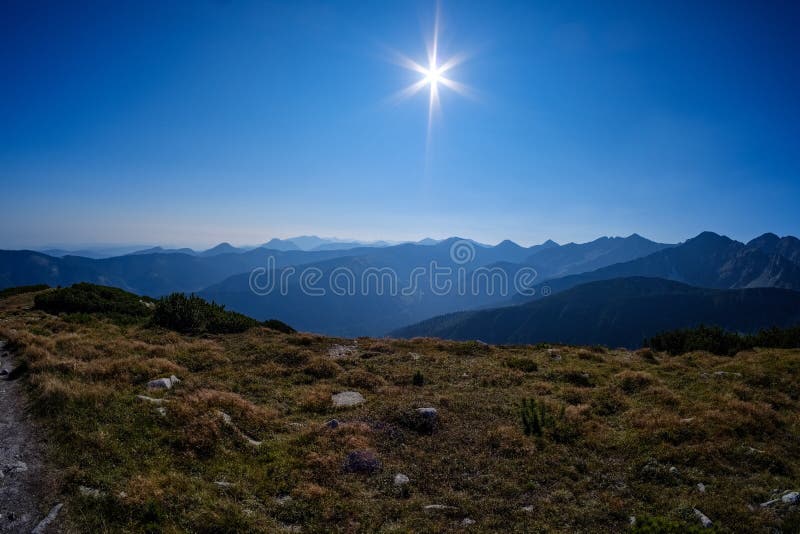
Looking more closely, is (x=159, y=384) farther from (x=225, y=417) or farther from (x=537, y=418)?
(x=537, y=418)

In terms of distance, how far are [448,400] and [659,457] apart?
7242 mm

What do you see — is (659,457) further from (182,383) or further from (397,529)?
(182,383)

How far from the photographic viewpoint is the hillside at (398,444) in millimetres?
8242

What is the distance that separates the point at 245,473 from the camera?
966 centimetres

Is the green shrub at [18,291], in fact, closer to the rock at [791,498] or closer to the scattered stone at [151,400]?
the scattered stone at [151,400]

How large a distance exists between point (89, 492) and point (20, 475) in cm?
180

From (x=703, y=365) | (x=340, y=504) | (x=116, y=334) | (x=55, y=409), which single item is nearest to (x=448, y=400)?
(x=340, y=504)

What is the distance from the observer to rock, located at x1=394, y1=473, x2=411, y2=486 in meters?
9.92

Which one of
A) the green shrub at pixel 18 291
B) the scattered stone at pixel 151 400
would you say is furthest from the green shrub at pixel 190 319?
the green shrub at pixel 18 291

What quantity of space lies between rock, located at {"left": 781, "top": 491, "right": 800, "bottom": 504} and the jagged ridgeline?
2782 cm

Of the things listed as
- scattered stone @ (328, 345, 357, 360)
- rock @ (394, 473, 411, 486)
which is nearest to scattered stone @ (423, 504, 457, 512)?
rock @ (394, 473, 411, 486)

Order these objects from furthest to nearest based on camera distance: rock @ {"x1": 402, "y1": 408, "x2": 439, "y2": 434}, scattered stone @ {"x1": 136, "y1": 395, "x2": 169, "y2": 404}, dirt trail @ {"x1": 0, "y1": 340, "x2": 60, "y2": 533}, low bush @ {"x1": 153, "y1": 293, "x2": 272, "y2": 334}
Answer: low bush @ {"x1": 153, "y1": 293, "x2": 272, "y2": 334} → rock @ {"x1": 402, "y1": 408, "x2": 439, "y2": 434} → scattered stone @ {"x1": 136, "y1": 395, "x2": 169, "y2": 404} → dirt trail @ {"x1": 0, "y1": 340, "x2": 60, "y2": 533}

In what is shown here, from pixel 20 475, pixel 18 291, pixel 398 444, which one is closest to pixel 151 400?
pixel 20 475

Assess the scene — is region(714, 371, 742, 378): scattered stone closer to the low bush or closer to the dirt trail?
the dirt trail
